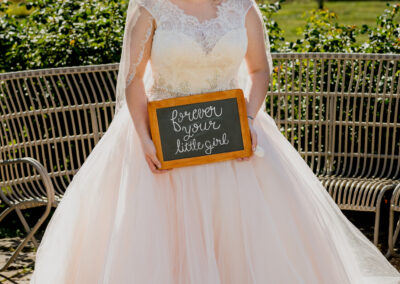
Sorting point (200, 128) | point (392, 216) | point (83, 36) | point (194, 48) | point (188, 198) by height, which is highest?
point (83, 36)

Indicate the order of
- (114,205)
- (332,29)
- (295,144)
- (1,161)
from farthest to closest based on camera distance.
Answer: (332,29)
(295,144)
(1,161)
(114,205)

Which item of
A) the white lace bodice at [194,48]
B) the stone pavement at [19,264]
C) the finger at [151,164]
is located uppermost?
the white lace bodice at [194,48]

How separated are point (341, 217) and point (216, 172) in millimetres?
853

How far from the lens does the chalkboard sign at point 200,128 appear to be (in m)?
2.87

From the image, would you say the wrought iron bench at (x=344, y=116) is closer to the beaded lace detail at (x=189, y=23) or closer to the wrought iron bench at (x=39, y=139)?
the wrought iron bench at (x=39, y=139)

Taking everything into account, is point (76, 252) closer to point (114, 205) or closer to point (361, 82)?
point (114, 205)

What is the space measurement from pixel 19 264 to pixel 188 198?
64.6 inches

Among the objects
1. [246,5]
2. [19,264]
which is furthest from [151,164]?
[19,264]

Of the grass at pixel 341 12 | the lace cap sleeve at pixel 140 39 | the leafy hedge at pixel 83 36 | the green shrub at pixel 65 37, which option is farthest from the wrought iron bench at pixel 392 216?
the grass at pixel 341 12

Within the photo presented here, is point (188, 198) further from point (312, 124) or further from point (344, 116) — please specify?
point (344, 116)

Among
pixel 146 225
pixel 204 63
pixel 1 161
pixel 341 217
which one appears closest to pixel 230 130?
pixel 204 63

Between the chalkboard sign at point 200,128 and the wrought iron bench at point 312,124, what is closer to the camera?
the chalkboard sign at point 200,128

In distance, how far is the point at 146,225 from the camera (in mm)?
2789

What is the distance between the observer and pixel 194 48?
2.84 metres
